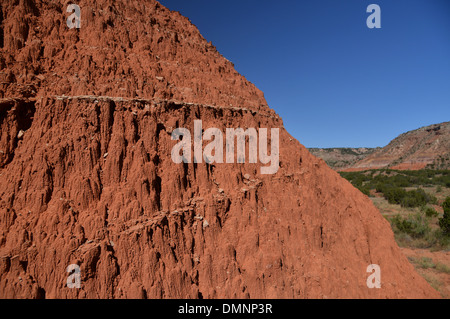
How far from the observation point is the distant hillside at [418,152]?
319ft

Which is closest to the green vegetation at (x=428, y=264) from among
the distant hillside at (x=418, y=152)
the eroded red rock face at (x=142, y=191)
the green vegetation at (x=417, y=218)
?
the green vegetation at (x=417, y=218)

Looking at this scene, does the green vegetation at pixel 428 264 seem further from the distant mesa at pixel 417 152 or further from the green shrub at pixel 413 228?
the distant mesa at pixel 417 152

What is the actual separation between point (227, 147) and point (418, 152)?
12974 centimetres

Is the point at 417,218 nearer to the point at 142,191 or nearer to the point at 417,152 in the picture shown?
the point at 142,191

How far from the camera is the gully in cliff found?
10.9 meters

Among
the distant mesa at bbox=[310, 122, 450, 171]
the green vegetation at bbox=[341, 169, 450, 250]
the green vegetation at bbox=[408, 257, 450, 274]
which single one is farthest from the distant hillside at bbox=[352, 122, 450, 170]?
the green vegetation at bbox=[408, 257, 450, 274]

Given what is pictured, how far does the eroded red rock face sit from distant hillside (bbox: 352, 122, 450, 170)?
102m

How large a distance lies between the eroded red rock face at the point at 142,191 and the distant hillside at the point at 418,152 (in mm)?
102231

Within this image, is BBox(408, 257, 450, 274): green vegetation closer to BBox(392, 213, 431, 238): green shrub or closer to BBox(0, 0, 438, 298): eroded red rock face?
BBox(392, 213, 431, 238): green shrub

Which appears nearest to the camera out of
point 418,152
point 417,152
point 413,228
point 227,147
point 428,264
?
point 227,147

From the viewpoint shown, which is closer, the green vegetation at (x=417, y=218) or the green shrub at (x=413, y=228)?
the green vegetation at (x=417, y=218)

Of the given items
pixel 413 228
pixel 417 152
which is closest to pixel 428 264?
pixel 413 228

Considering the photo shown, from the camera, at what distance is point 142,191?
365 inches

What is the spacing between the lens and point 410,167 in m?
99.7
